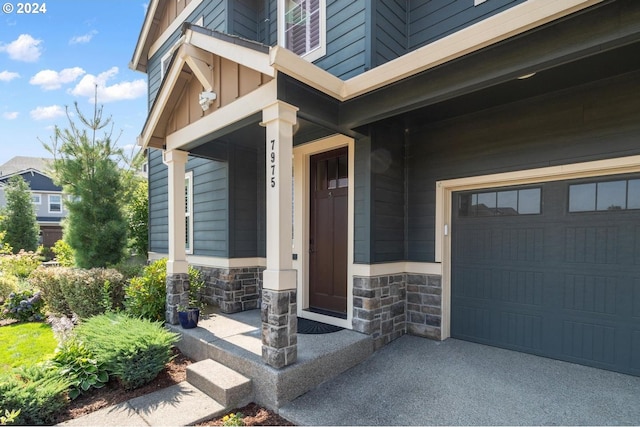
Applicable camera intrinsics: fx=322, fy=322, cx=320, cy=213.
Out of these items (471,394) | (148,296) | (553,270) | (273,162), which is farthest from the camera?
(148,296)

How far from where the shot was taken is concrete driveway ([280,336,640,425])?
8.52 ft

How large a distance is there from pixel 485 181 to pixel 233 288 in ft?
13.3

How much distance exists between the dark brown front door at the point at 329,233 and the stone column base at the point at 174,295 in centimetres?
182

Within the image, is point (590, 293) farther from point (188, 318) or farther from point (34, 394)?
point (34, 394)

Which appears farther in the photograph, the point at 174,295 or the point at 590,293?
the point at 174,295

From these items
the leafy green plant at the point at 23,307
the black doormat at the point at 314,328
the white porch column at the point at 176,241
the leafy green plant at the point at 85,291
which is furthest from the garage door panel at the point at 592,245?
the leafy green plant at the point at 23,307

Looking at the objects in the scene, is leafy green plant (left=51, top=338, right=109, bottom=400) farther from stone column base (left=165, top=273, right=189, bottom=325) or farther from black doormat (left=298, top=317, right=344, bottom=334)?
black doormat (left=298, top=317, right=344, bottom=334)

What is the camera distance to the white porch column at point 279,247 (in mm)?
2971

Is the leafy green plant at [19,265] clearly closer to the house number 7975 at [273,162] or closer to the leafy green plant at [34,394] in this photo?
the leafy green plant at [34,394]

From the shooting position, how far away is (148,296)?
187 inches

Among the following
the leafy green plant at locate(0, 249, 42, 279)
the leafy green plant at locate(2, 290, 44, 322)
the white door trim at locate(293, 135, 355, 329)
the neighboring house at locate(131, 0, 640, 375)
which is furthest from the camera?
the leafy green plant at locate(0, 249, 42, 279)

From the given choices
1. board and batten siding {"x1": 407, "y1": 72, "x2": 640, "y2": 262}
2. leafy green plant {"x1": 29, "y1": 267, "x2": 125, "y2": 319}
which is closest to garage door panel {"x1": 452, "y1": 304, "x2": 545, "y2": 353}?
board and batten siding {"x1": 407, "y1": 72, "x2": 640, "y2": 262}

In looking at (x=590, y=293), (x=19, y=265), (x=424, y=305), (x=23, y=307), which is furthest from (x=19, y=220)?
(x=590, y=293)

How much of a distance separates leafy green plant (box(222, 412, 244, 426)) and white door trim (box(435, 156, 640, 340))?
266cm
